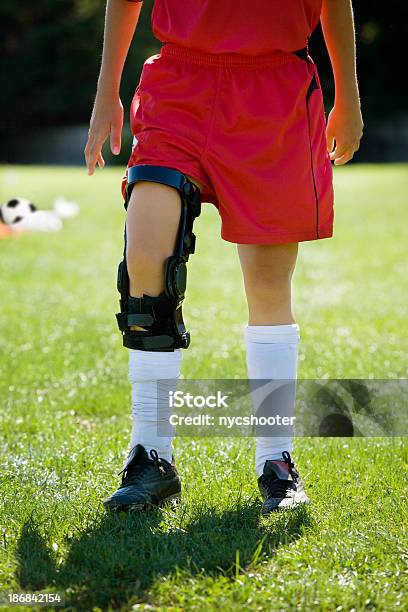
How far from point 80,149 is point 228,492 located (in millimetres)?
33605

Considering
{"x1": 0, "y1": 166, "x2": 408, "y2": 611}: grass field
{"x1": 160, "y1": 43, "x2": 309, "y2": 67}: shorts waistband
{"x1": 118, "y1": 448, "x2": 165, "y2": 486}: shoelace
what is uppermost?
{"x1": 160, "y1": 43, "x2": 309, "y2": 67}: shorts waistband

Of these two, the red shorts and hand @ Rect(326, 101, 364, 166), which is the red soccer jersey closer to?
the red shorts

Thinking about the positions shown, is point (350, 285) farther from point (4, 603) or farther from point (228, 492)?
point (4, 603)

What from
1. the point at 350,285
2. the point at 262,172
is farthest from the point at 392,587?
the point at 350,285

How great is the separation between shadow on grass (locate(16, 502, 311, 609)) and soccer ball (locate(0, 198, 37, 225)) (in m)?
3.37

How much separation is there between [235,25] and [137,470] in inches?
45.0

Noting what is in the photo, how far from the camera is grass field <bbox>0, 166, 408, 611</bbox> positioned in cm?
192

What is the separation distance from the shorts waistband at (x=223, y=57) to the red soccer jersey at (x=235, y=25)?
0.6 inches

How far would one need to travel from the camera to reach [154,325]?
236 cm

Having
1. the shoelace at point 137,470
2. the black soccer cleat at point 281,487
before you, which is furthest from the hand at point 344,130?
the shoelace at point 137,470

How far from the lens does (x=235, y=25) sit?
2.40m

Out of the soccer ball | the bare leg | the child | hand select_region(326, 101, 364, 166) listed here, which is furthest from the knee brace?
the soccer ball

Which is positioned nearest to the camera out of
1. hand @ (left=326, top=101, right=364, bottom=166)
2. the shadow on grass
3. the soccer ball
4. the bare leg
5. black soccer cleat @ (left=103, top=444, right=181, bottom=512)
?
the shadow on grass

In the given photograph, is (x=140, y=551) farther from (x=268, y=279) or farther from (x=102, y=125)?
(x=102, y=125)
